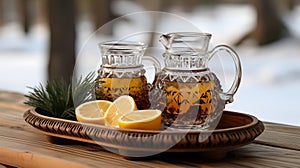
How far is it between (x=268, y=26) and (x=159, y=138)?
12.5ft

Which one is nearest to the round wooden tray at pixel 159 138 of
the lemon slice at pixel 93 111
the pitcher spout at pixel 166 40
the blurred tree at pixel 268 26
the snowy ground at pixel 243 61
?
the lemon slice at pixel 93 111

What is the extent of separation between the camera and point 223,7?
5238 millimetres

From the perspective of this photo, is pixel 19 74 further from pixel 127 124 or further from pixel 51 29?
pixel 127 124

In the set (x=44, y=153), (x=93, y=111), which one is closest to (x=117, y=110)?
(x=93, y=111)

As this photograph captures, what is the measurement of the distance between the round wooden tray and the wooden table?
0.02m

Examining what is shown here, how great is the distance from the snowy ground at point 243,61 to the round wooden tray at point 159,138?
200 cm

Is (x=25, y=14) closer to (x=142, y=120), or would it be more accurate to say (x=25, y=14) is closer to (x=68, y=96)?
(x=68, y=96)

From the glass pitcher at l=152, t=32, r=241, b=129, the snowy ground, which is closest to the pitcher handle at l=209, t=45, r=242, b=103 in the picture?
the glass pitcher at l=152, t=32, r=241, b=129

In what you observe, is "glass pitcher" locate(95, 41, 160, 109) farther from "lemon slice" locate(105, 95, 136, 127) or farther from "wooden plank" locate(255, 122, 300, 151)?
"wooden plank" locate(255, 122, 300, 151)

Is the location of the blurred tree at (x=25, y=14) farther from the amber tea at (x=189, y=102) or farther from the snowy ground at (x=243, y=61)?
the amber tea at (x=189, y=102)

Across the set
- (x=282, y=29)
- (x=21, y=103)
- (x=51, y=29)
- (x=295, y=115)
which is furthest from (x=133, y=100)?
(x=282, y=29)

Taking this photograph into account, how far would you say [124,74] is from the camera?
3.32 feet

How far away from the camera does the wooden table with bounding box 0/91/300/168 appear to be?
2.88 feet

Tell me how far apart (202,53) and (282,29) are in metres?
3.73
